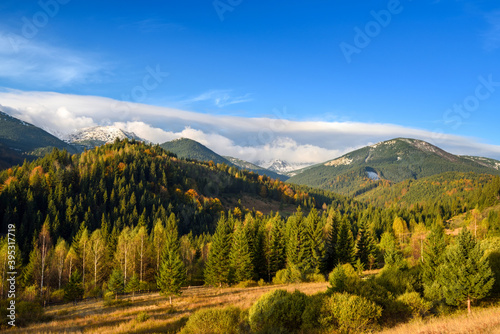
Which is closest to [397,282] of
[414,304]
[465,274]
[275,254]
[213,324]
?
[414,304]

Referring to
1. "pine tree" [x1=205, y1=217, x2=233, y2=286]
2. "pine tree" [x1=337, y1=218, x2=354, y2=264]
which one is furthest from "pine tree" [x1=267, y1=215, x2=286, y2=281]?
"pine tree" [x1=337, y1=218, x2=354, y2=264]

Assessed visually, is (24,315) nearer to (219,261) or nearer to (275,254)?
(219,261)

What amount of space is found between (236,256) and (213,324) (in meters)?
36.9

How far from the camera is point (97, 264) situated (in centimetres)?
6825

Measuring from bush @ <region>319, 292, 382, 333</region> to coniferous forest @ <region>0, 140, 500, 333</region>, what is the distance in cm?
8

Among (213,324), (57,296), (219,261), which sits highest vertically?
(213,324)

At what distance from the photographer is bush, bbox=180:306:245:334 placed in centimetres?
2006

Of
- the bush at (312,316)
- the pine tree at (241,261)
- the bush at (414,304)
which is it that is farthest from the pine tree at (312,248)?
the bush at (312,316)

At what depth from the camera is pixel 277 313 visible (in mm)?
21031

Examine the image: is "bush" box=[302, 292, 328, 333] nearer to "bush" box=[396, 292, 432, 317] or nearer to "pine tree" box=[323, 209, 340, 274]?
"bush" box=[396, 292, 432, 317]

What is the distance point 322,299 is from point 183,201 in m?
162

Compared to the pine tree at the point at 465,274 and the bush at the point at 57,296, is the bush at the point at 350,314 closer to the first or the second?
the pine tree at the point at 465,274

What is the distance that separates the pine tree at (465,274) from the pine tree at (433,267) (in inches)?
44.9

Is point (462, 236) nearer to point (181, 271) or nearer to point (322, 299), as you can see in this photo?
point (322, 299)
